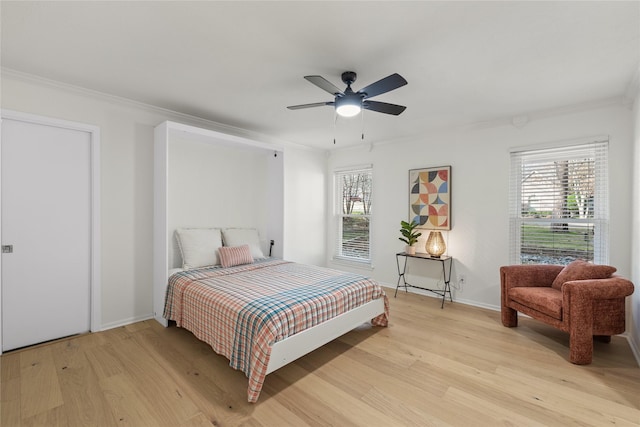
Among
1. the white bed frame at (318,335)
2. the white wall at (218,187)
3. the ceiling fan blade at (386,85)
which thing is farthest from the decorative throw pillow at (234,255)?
the ceiling fan blade at (386,85)

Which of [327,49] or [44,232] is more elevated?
[327,49]

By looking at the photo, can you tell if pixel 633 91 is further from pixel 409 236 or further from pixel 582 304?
pixel 409 236

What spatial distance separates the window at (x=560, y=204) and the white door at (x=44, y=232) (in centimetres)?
488

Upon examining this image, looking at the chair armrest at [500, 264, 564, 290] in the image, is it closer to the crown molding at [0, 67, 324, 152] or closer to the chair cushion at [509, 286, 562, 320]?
the chair cushion at [509, 286, 562, 320]

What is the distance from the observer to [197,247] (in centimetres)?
360

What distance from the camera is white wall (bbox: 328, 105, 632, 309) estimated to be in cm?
304

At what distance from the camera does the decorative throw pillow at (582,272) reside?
2.73 m

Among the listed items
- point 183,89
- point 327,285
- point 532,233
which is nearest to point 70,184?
point 183,89

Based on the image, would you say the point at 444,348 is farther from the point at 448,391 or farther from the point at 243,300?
the point at 243,300

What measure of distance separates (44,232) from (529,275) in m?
4.92

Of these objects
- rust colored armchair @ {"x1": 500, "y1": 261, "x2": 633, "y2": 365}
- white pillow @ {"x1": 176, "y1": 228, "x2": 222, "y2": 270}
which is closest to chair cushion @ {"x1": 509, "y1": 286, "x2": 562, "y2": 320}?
rust colored armchair @ {"x1": 500, "y1": 261, "x2": 633, "y2": 365}

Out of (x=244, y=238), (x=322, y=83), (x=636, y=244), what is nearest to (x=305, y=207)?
(x=244, y=238)

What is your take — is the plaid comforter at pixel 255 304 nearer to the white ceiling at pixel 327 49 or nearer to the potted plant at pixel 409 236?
the potted plant at pixel 409 236

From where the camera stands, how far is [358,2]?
1685 millimetres
